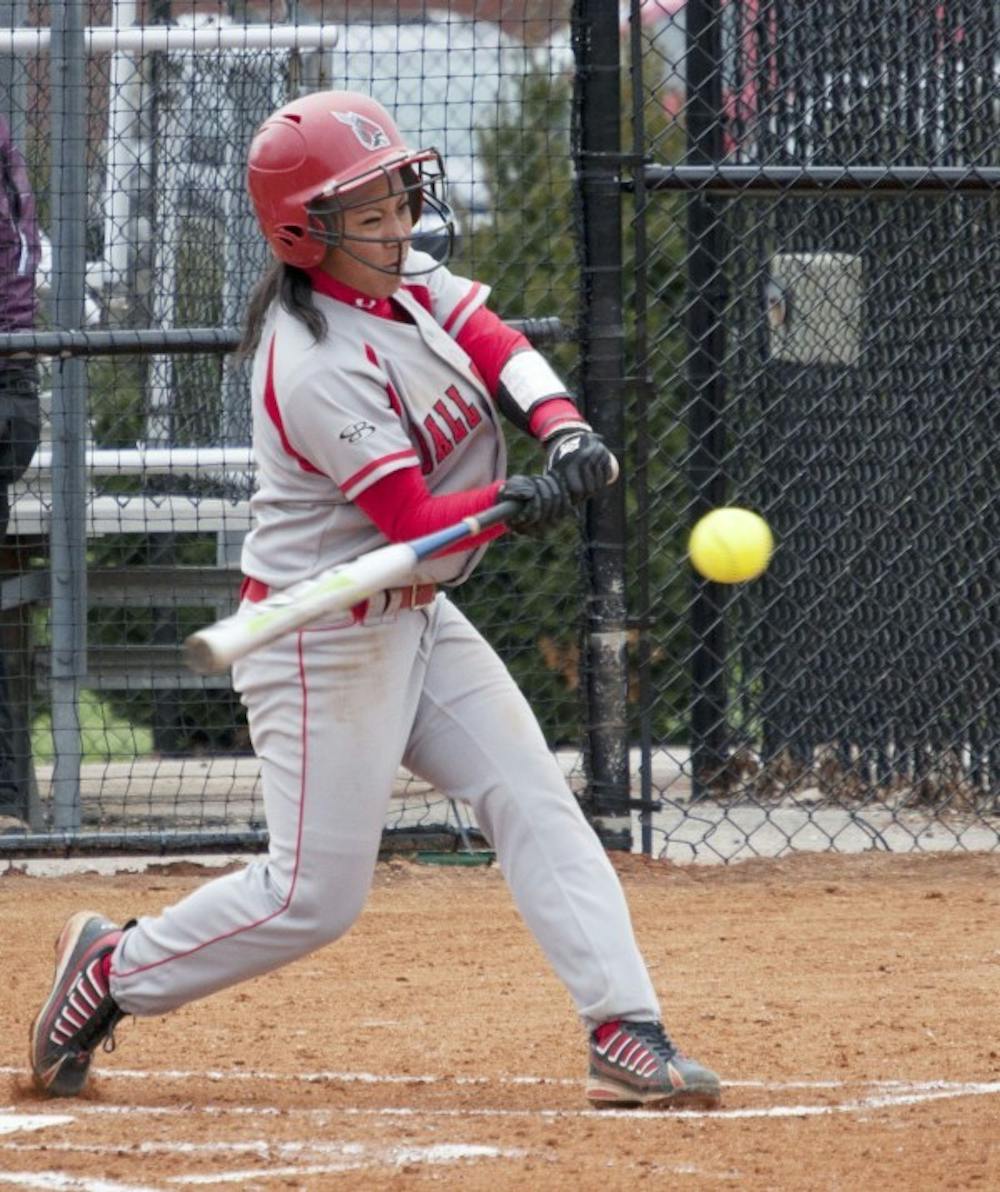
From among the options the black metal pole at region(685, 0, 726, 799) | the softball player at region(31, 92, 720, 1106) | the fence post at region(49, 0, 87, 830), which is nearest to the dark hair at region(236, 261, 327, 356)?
the softball player at region(31, 92, 720, 1106)

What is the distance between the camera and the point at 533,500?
334 centimetres

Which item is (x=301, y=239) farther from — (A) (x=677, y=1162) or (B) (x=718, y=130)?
(B) (x=718, y=130)

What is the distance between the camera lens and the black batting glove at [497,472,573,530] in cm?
A: 334

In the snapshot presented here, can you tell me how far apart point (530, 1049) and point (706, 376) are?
3.69 meters

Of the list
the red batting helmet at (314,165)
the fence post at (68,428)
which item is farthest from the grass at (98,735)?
the red batting helmet at (314,165)

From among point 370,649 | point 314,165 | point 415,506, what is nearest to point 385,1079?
point 370,649

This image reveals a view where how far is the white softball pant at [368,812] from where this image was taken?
356 cm

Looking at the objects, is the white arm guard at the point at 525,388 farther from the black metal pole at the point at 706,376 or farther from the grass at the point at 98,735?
the grass at the point at 98,735

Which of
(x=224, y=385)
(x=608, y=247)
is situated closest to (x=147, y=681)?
(x=224, y=385)

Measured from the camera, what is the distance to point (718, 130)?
24.3 ft

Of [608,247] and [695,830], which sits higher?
[608,247]

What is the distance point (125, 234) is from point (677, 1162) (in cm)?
452

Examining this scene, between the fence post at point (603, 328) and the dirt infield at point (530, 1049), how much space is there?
55 centimetres

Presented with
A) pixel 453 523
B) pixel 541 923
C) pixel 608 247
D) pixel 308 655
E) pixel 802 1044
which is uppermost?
pixel 608 247
